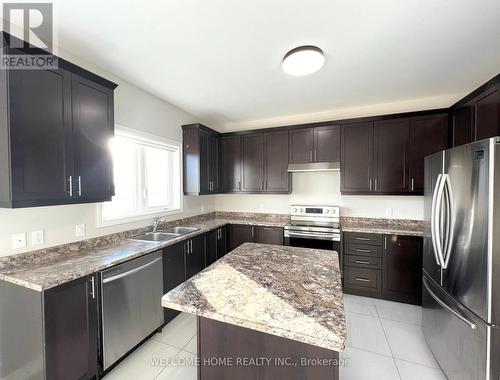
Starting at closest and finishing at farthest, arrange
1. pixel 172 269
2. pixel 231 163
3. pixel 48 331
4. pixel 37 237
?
pixel 48 331, pixel 37 237, pixel 172 269, pixel 231 163

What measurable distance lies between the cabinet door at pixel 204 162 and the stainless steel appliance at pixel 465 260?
2809mm

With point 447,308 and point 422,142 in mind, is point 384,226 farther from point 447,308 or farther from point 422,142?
point 447,308

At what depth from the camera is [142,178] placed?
2826 millimetres

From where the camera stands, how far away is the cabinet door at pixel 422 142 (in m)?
2.84

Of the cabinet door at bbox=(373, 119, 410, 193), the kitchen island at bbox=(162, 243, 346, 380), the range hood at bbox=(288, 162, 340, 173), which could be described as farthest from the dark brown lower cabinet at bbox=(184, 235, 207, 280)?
the cabinet door at bbox=(373, 119, 410, 193)

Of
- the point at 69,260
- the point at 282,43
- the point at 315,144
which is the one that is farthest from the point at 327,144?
the point at 69,260

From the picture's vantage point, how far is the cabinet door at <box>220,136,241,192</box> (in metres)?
3.93

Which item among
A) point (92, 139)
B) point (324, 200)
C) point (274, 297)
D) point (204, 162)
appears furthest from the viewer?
point (324, 200)

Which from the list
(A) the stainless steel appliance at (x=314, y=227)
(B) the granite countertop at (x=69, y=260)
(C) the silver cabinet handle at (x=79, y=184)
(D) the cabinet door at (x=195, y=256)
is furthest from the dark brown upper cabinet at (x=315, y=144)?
(C) the silver cabinet handle at (x=79, y=184)

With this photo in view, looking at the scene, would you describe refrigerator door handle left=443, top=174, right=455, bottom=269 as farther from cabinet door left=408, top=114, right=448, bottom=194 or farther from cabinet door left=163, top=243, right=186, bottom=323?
cabinet door left=163, top=243, right=186, bottom=323

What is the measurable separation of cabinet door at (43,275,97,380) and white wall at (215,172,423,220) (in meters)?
2.84

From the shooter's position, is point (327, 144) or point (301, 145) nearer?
point (327, 144)

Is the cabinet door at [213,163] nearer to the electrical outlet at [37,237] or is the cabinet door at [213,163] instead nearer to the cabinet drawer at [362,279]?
the electrical outlet at [37,237]

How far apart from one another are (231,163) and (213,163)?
A: 0.34m
